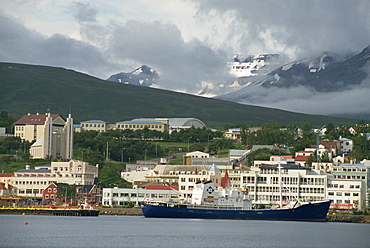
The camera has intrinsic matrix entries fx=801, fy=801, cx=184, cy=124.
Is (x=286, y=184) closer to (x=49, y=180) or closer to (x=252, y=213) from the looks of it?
(x=252, y=213)

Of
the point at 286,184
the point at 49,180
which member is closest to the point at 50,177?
the point at 49,180

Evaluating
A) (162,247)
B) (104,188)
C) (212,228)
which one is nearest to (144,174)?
(104,188)

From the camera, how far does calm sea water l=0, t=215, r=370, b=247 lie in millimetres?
88562

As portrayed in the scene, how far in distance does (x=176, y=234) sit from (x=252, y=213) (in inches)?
1492

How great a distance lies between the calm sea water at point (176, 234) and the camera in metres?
88.6

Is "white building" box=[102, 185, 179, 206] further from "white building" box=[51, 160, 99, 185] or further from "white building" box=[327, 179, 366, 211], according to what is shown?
"white building" box=[327, 179, 366, 211]

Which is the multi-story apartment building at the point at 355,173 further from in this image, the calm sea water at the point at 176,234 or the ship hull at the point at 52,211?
the ship hull at the point at 52,211

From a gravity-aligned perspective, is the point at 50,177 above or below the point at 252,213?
above

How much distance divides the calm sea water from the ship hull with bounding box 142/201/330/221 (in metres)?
6.75

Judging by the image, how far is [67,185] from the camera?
164 metres

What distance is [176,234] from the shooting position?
99625 millimetres

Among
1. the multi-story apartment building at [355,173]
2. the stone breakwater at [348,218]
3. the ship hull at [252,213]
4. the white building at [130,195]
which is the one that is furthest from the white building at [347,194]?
the white building at [130,195]

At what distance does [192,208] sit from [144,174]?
5167 cm

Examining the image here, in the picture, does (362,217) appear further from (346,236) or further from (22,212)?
(22,212)
